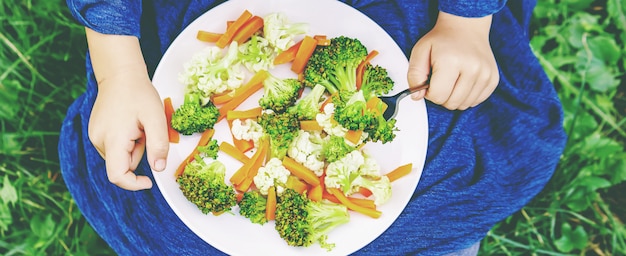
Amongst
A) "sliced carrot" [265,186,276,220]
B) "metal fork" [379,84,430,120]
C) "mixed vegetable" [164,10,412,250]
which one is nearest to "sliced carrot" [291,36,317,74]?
"mixed vegetable" [164,10,412,250]

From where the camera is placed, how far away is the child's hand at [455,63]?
157 cm

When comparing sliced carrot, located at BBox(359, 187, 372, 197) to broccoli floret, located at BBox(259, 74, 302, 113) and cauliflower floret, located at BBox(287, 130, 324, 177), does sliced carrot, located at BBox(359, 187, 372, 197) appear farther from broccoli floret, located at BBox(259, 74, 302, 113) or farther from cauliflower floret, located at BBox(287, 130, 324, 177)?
broccoli floret, located at BBox(259, 74, 302, 113)

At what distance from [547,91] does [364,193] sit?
2.24ft

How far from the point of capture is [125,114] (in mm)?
1454

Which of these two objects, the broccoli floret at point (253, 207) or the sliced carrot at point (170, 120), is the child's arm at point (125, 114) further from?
the broccoli floret at point (253, 207)

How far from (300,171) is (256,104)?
0.23 metres

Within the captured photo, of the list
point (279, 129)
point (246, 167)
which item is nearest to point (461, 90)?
point (279, 129)

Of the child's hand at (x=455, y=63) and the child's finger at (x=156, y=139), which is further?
the child's hand at (x=455, y=63)

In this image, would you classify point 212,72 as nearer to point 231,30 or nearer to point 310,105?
point 231,30

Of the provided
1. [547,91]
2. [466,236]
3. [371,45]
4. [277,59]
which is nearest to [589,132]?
[547,91]

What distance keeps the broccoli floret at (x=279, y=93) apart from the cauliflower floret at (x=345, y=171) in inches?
8.3

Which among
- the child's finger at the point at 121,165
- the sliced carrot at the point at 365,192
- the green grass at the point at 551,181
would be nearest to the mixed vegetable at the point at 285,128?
the sliced carrot at the point at 365,192

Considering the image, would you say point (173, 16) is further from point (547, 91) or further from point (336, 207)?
point (547, 91)

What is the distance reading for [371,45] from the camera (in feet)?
5.23
